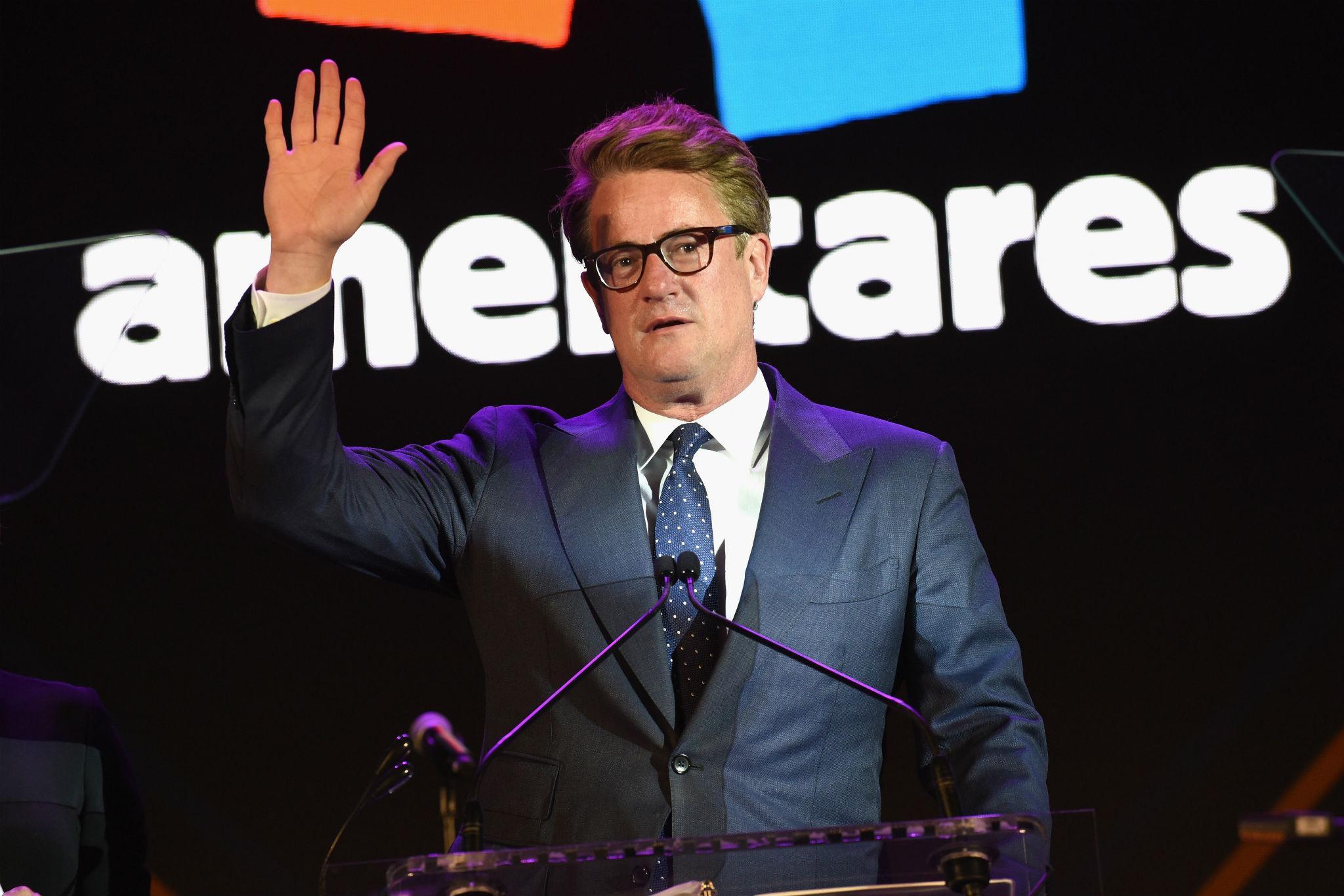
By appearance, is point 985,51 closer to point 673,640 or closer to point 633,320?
point 633,320

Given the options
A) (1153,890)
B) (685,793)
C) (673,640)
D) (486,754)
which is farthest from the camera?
(1153,890)

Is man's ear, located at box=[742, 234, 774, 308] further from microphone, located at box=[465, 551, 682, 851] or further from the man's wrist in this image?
the man's wrist

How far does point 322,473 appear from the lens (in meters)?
1.83

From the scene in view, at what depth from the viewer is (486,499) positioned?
2.13 m

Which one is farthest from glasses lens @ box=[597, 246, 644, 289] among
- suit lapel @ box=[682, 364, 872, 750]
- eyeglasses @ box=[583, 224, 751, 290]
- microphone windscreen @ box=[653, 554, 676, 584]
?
microphone windscreen @ box=[653, 554, 676, 584]

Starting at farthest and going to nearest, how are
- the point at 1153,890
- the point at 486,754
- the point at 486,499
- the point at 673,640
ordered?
1. the point at 1153,890
2. the point at 486,499
3. the point at 673,640
4. the point at 486,754

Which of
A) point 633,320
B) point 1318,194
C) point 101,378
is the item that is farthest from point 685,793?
point 101,378

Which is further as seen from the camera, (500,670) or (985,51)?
(985,51)

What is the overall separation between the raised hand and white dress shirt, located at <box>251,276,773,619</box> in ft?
1.89

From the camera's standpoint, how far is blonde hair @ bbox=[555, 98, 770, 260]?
2207mm

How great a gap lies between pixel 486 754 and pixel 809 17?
233 centimetres

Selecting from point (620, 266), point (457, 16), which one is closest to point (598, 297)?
point (620, 266)

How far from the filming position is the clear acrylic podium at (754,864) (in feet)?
4.25

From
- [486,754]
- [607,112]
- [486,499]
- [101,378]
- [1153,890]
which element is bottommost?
[1153,890]
